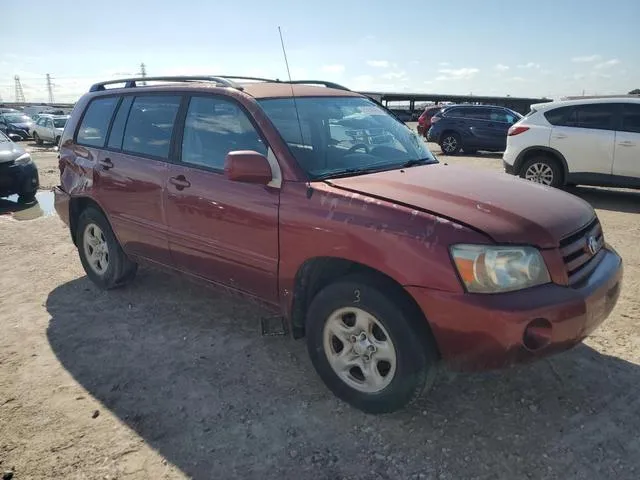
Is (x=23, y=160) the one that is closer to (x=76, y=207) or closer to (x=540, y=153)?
(x=76, y=207)

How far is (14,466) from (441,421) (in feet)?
7.32

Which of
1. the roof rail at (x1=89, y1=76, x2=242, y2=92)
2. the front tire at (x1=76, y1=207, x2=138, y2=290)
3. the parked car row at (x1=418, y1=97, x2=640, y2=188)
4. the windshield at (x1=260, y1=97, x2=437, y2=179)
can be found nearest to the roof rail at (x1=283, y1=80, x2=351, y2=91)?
the windshield at (x1=260, y1=97, x2=437, y2=179)

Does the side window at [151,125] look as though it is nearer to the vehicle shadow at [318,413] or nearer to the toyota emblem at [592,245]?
the vehicle shadow at [318,413]

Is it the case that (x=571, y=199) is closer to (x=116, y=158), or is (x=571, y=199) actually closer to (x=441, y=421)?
(x=441, y=421)

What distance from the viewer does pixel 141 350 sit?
3.79 m

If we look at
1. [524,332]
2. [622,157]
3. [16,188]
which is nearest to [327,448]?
[524,332]

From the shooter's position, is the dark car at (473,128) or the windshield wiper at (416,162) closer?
the windshield wiper at (416,162)

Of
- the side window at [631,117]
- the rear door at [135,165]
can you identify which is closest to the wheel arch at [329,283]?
the rear door at [135,165]

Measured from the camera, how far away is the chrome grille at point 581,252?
107 inches

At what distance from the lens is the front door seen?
10.7 feet

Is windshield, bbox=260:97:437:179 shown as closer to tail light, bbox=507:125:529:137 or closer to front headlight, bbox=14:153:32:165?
tail light, bbox=507:125:529:137

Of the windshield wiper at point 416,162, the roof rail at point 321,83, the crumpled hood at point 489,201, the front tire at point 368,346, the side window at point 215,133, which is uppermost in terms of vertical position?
the roof rail at point 321,83

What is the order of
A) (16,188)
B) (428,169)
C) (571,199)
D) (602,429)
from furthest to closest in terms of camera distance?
1. (16,188)
2. (428,169)
3. (571,199)
4. (602,429)

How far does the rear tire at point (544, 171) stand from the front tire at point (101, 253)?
697 cm
